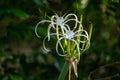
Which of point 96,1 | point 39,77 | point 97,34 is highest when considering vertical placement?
point 96,1

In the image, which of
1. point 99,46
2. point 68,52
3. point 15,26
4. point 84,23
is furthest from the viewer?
point 99,46

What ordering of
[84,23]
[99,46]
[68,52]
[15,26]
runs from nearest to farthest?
[68,52] → [84,23] → [15,26] → [99,46]

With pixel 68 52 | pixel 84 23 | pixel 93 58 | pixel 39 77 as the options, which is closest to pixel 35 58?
pixel 39 77

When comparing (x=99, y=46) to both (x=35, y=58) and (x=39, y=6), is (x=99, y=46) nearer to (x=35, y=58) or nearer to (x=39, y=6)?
(x=35, y=58)

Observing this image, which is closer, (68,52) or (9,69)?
(68,52)

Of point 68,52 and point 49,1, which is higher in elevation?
point 49,1

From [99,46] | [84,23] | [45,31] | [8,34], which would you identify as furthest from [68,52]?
[99,46]
